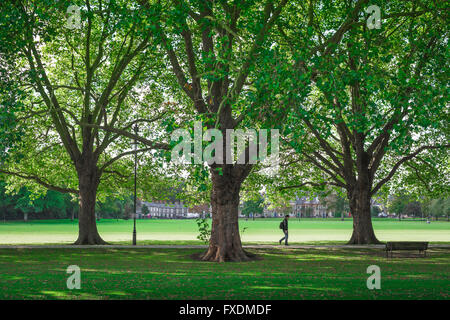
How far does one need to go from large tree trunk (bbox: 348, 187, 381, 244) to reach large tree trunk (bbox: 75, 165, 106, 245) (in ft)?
53.9

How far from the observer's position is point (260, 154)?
2083 cm

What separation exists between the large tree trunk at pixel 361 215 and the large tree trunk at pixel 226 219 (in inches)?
498

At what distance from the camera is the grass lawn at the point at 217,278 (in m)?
11.2

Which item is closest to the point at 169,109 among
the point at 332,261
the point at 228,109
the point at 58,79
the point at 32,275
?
the point at 58,79

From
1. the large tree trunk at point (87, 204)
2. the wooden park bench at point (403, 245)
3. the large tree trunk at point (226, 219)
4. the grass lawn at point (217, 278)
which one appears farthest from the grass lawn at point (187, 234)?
the wooden park bench at point (403, 245)

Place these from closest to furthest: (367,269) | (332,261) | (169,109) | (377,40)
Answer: (367,269) → (377,40) → (332,261) → (169,109)

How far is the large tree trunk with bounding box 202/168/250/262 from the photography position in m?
21.4

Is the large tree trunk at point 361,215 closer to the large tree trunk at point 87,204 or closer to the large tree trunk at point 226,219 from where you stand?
the large tree trunk at point 226,219

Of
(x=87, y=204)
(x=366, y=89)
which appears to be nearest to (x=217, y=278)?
(x=366, y=89)

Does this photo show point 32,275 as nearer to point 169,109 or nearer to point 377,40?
point 377,40

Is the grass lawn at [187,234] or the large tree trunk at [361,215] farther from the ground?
the large tree trunk at [361,215]

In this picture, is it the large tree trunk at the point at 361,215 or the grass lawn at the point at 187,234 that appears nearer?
the large tree trunk at the point at 361,215

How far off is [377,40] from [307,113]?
6.73 meters

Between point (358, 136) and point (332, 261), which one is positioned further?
point (358, 136)
